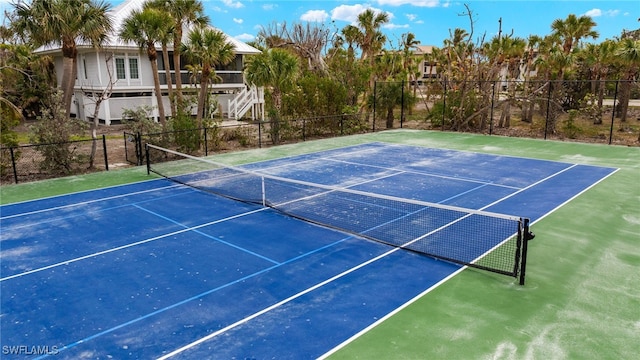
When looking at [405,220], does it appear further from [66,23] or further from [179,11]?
[179,11]

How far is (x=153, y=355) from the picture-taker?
588 cm

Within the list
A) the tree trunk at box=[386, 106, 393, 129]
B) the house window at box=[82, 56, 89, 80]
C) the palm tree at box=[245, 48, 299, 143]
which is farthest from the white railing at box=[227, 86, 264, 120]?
the palm tree at box=[245, 48, 299, 143]

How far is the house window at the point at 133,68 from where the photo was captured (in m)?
30.3

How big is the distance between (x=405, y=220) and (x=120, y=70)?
2512cm

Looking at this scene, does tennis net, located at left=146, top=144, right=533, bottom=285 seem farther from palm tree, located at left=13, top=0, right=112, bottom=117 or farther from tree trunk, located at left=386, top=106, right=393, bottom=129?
tree trunk, located at left=386, top=106, right=393, bottom=129

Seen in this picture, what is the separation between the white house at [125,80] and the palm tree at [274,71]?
6588 millimetres

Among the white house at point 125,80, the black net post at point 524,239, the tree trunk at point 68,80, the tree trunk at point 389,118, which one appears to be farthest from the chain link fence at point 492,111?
the black net post at point 524,239

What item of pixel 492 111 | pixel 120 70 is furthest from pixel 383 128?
pixel 120 70

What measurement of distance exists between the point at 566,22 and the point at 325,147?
62.2 ft

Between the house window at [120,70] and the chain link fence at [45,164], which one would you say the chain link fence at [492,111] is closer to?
the house window at [120,70]

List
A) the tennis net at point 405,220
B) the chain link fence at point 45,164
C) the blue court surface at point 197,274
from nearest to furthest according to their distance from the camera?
1. the blue court surface at point 197,274
2. the tennis net at point 405,220
3. the chain link fence at point 45,164

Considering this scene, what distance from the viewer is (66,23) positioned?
666 inches

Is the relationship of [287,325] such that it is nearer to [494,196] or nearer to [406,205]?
[406,205]

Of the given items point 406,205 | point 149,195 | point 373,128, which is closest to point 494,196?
point 406,205
